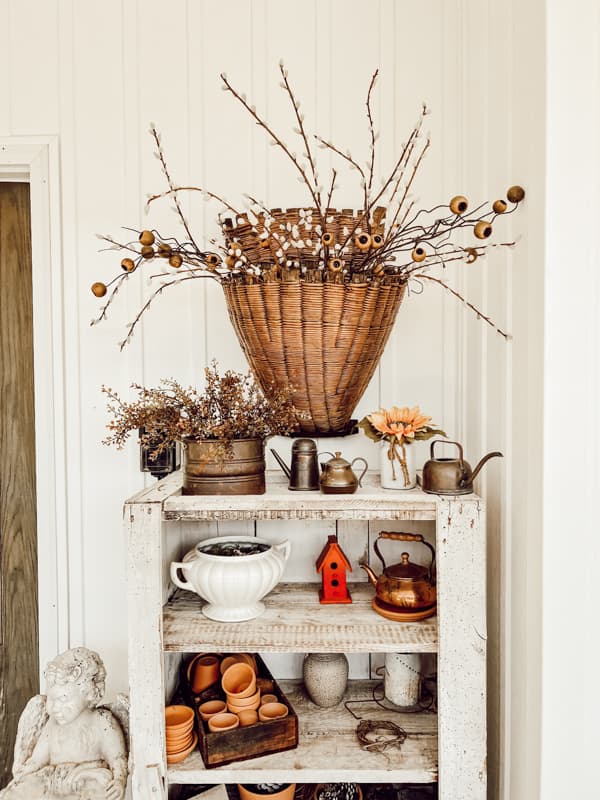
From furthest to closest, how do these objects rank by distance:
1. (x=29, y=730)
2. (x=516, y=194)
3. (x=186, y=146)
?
(x=186, y=146) < (x=29, y=730) < (x=516, y=194)

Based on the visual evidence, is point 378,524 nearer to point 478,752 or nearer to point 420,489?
point 420,489

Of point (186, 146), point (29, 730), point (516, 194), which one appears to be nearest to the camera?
point (516, 194)

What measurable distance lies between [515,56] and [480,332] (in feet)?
1.90

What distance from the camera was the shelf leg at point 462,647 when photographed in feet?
4.27

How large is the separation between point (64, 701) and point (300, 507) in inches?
26.2

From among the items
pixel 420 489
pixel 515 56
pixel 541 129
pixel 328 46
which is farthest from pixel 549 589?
pixel 328 46

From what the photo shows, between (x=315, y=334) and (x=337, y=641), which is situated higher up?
(x=315, y=334)

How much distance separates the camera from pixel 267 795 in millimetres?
1445

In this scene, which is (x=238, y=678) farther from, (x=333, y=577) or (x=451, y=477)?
(x=451, y=477)

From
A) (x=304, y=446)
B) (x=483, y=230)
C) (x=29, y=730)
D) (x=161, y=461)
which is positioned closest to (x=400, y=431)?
(x=304, y=446)

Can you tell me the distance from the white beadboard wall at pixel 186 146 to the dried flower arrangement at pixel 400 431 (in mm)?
315

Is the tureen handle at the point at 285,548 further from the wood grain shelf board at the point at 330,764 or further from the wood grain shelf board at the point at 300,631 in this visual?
the wood grain shelf board at the point at 330,764

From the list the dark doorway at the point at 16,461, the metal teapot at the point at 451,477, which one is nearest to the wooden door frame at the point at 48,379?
the dark doorway at the point at 16,461

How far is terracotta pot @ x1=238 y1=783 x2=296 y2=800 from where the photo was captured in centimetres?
144
